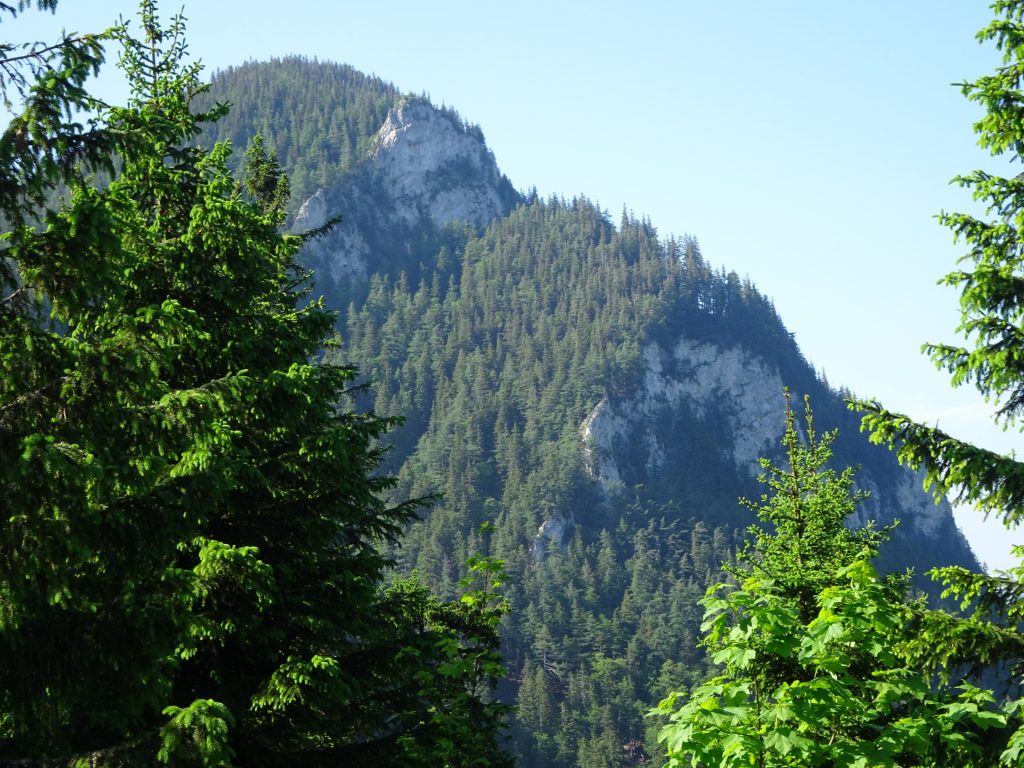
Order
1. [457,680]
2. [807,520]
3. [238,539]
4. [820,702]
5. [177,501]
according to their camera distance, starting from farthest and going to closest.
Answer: [457,680] → [807,520] → [238,539] → [177,501] → [820,702]

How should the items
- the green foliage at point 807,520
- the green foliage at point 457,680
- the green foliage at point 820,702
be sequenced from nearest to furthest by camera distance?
the green foliage at point 820,702
the green foliage at point 457,680
the green foliage at point 807,520

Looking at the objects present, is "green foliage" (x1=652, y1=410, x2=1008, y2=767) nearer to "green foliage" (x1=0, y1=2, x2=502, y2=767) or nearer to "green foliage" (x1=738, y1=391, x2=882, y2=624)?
"green foliage" (x1=0, y1=2, x2=502, y2=767)

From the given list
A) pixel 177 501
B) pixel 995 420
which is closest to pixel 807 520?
pixel 995 420

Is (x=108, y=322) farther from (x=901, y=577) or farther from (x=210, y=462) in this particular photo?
(x=901, y=577)

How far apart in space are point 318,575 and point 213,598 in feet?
6.00

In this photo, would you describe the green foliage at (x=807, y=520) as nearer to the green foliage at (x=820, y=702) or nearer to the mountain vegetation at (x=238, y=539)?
the mountain vegetation at (x=238, y=539)

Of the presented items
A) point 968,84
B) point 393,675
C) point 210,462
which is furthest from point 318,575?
point 968,84

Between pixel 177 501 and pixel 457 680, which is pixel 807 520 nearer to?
pixel 457 680

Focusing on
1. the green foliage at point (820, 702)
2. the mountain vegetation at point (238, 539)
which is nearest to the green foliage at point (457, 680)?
the mountain vegetation at point (238, 539)

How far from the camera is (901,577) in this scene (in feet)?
48.8

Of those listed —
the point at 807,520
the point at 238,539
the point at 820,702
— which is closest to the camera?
the point at 820,702

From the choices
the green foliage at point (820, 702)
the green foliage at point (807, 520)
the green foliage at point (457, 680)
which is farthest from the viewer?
the green foliage at point (807, 520)

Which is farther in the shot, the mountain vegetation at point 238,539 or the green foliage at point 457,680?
the green foliage at point 457,680

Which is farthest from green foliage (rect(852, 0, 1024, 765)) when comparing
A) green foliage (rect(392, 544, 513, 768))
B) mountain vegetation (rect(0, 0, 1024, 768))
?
green foliage (rect(392, 544, 513, 768))
